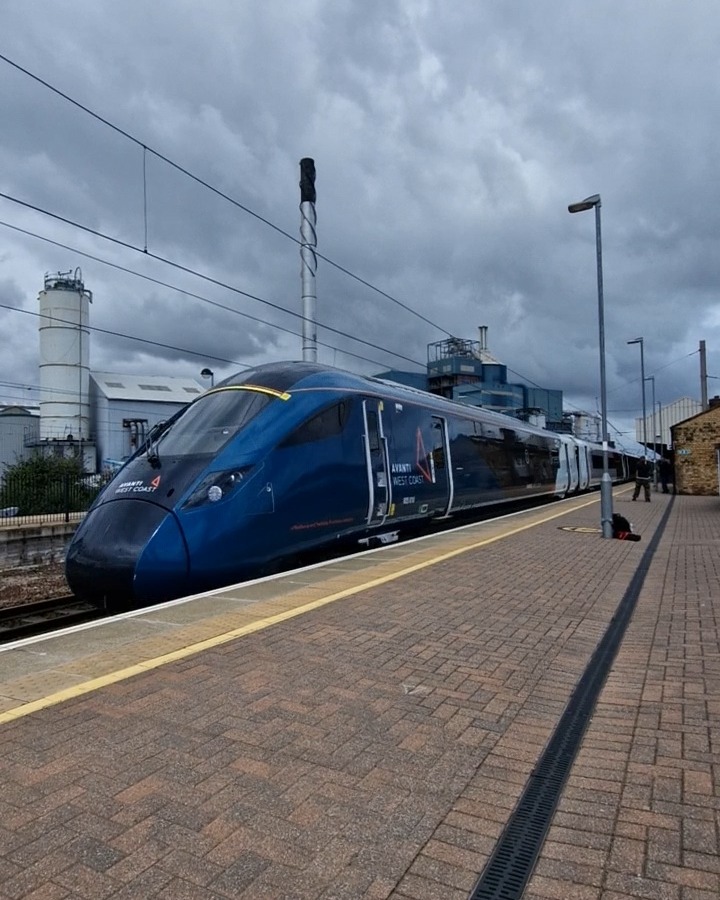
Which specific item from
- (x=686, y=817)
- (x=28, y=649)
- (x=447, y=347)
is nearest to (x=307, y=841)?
(x=686, y=817)

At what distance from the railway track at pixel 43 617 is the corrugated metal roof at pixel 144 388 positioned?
48427 millimetres

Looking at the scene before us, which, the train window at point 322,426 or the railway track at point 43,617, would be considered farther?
the train window at point 322,426

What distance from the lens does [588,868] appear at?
2.52 meters

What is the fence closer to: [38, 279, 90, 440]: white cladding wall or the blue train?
the blue train

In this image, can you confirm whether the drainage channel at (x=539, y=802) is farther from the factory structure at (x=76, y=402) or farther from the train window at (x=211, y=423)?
the factory structure at (x=76, y=402)

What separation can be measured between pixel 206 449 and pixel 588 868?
6.59 metres

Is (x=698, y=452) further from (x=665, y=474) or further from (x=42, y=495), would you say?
(x=42, y=495)

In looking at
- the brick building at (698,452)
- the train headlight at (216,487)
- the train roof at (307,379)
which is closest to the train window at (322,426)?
the train roof at (307,379)

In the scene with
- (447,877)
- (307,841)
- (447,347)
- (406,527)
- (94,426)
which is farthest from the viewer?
(447,347)

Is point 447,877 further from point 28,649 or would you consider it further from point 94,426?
point 94,426

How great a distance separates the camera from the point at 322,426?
9.46 meters

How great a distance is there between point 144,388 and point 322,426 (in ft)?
180

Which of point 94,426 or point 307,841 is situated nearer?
point 307,841

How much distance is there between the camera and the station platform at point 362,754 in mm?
2486
